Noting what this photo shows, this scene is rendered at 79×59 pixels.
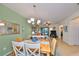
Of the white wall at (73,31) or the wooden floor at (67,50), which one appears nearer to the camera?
the wooden floor at (67,50)

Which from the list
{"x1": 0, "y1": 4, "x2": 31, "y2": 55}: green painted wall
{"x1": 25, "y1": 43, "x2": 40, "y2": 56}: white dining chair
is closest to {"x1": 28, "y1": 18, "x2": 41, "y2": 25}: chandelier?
{"x1": 0, "y1": 4, "x2": 31, "y2": 55}: green painted wall

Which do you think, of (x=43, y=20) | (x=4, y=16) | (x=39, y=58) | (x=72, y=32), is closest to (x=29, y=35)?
(x=43, y=20)

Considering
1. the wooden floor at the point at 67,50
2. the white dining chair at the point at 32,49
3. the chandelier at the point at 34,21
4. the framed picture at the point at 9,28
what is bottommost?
the wooden floor at the point at 67,50

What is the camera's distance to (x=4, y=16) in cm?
329

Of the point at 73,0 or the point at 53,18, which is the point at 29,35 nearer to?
the point at 53,18

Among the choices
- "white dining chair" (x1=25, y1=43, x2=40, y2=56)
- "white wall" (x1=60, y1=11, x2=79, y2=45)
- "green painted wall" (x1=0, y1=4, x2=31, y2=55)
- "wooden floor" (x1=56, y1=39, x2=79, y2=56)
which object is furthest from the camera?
"white wall" (x1=60, y1=11, x2=79, y2=45)

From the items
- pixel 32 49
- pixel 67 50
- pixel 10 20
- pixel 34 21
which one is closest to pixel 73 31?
pixel 67 50

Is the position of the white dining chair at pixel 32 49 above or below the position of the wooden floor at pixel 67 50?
above

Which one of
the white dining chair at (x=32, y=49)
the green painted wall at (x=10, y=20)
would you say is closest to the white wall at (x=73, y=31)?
the green painted wall at (x=10, y=20)

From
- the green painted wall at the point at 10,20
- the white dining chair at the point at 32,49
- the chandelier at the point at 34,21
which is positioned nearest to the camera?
the white dining chair at the point at 32,49

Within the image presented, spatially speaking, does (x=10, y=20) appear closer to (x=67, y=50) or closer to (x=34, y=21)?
(x=34, y=21)

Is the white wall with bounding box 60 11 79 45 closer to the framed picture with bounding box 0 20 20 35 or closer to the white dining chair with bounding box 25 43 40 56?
the framed picture with bounding box 0 20 20 35

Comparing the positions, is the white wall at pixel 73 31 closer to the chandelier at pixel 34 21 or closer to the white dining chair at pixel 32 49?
the chandelier at pixel 34 21

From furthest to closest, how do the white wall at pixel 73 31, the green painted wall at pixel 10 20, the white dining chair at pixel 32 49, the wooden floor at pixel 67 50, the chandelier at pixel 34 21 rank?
the white wall at pixel 73 31
the wooden floor at pixel 67 50
the chandelier at pixel 34 21
the green painted wall at pixel 10 20
the white dining chair at pixel 32 49
